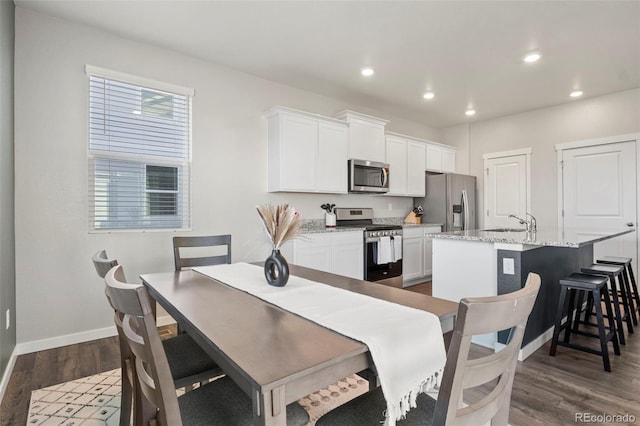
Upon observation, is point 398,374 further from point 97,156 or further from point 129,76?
point 129,76

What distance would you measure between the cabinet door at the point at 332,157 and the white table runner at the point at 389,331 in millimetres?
2864

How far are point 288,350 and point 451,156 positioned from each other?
6.09 meters

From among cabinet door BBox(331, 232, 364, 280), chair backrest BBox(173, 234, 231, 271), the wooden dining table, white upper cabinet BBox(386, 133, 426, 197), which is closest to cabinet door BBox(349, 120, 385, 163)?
white upper cabinet BBox(386, 133, 426, 197)

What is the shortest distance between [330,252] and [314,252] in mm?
238

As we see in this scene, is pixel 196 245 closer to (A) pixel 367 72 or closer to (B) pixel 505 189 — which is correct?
(A) pixel 367 72

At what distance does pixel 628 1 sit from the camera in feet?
8.38

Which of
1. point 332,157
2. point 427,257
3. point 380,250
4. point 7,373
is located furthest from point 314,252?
point 7,373

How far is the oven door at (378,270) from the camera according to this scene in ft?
14.2

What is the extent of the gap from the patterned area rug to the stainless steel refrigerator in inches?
154

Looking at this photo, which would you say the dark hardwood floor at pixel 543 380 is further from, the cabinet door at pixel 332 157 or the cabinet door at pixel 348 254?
the cabinet door at pixel 332 157

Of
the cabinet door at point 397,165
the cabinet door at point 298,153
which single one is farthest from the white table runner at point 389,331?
the cabinet door at point 397,165

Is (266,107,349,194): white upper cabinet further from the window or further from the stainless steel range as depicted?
the window

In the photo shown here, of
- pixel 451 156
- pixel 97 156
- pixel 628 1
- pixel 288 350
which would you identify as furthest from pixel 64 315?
pixel 451 156

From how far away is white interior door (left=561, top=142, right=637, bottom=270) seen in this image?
4504mm
